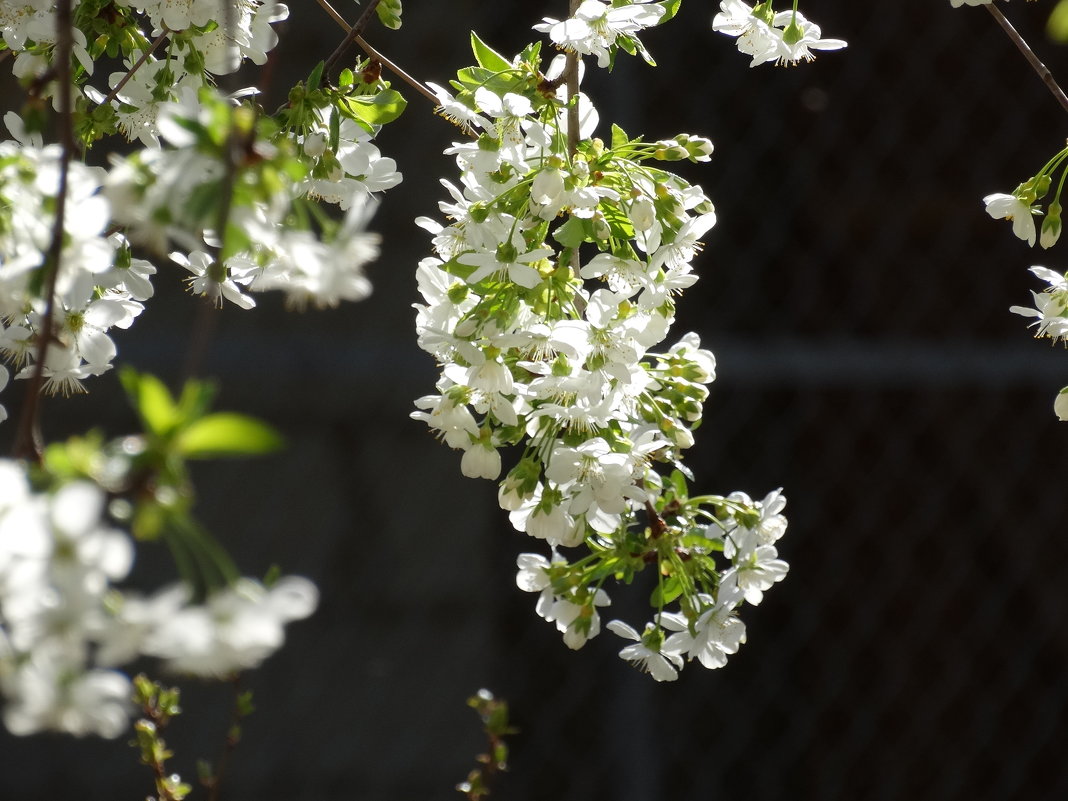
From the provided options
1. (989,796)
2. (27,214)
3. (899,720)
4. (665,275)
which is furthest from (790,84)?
(27,214)

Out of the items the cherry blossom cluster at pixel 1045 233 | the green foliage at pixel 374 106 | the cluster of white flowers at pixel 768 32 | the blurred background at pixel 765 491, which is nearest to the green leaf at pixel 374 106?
the green foliage at pixel 374 106

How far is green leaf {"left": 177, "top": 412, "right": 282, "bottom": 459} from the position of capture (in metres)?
0.34

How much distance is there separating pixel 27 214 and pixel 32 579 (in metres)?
0.18

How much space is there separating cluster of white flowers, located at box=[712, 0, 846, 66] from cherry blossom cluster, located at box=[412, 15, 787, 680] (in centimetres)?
15

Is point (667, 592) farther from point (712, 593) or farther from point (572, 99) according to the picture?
point (572, 99)

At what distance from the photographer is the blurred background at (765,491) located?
86.4 inches

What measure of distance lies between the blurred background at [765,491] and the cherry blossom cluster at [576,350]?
1.44m

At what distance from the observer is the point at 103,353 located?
0.67m

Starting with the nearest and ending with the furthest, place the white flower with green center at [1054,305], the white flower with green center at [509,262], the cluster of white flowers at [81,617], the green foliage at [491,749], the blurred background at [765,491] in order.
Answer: the cluster of white flowers at [81,617]
the white flower with green center at [509,262]
the white flower with green center at [1054,305]
the green foliage at [491,749]
the blurred background at [765,491]

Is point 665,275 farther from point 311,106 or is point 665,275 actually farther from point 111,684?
point 111,684

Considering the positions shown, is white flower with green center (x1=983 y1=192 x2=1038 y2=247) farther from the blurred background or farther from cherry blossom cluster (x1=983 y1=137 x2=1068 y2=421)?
the blurred background

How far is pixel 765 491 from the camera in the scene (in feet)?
6.97

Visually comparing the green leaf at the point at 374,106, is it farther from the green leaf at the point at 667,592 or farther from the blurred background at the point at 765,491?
the blurred background at the point at 765,491

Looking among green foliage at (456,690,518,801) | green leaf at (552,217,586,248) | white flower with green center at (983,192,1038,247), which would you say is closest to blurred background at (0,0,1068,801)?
green foliage at (456,690,518,801)
